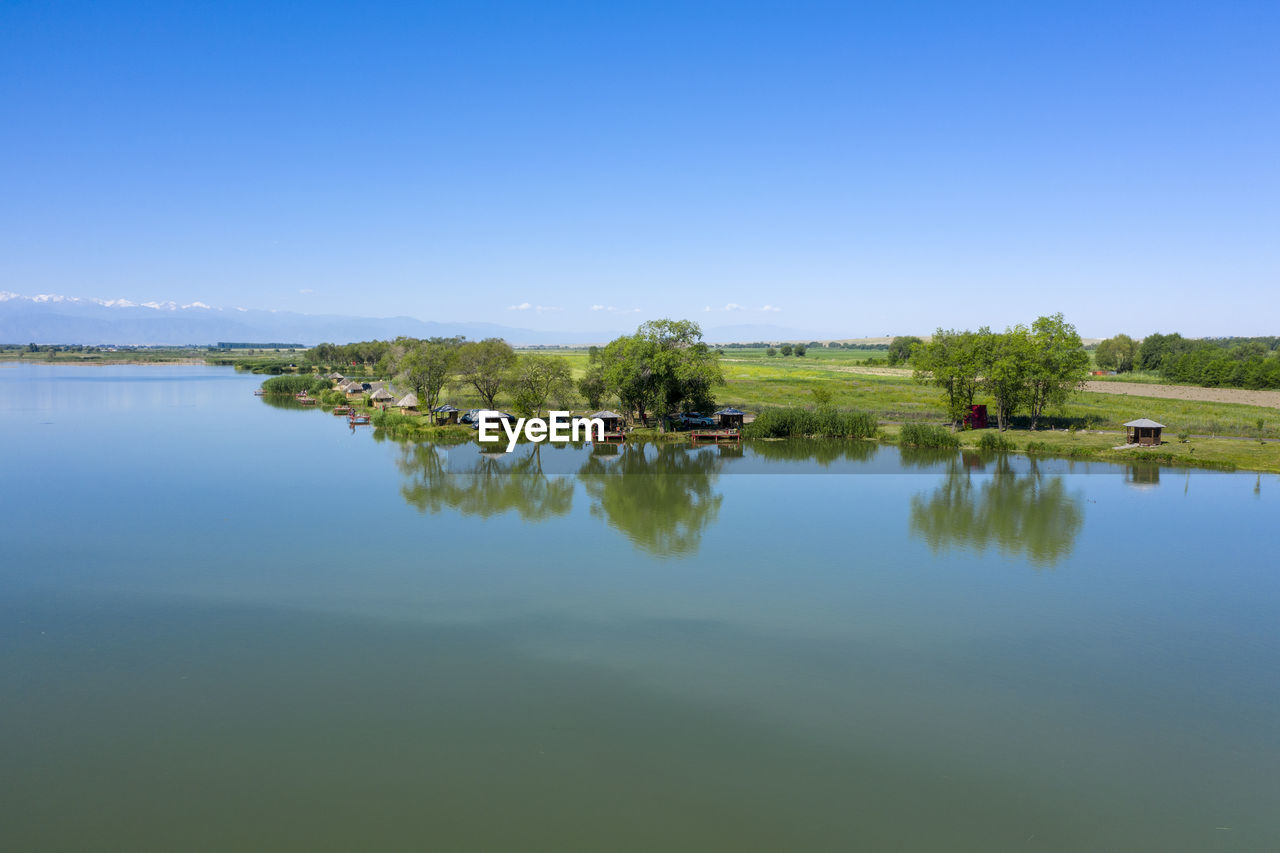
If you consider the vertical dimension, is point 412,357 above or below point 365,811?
above

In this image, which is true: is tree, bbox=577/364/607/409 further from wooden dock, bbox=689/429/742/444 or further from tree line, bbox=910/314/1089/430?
tree line, bbox=910/314/1089/430

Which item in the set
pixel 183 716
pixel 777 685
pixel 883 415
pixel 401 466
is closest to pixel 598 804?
pixel 777 685

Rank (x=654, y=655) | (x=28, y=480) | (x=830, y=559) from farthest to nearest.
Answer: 1. (x=28, y=480)
2. (x=830, y=559)
3. (x=654, y=655)

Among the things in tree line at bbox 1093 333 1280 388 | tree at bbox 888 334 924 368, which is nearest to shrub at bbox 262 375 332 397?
tree at bbox 888 334 924 368

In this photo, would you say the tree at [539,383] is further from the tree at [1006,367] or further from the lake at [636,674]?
the tree at [1006,367]

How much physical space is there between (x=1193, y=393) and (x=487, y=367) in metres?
57.3

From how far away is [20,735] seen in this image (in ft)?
33.0

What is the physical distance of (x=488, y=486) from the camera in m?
27.3

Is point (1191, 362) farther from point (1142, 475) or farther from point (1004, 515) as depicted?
point (1004, 515)

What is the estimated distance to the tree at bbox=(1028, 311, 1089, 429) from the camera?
40.7 metres

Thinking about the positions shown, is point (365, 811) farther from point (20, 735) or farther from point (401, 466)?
point (401, 466)

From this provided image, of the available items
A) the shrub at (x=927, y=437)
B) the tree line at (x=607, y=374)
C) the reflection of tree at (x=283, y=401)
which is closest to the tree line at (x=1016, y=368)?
the shrub at (x=927, y=437)

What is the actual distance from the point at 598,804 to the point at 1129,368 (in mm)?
112501

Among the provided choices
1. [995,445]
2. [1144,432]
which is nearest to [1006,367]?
[995,445]
